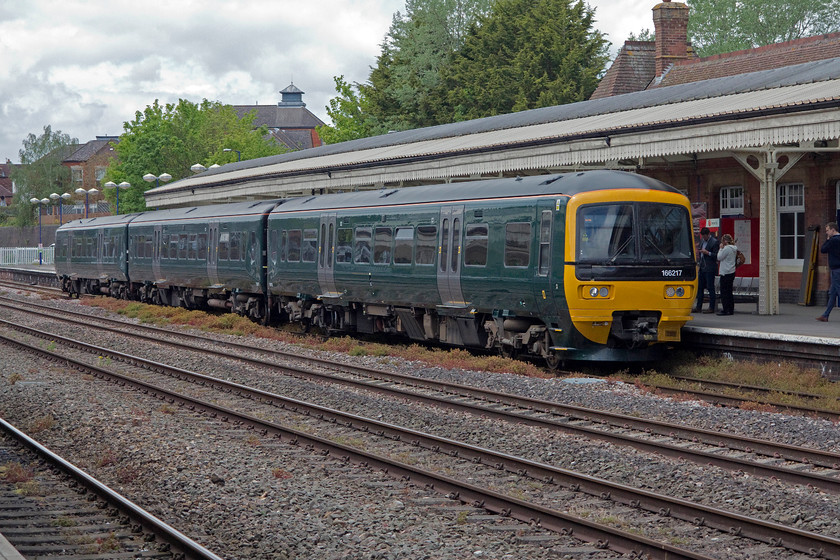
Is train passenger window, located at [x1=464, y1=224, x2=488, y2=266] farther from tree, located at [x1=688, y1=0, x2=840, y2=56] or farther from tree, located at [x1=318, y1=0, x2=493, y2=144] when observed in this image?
tree, located at [x1=688, y1=0, x2=840, y2=56]

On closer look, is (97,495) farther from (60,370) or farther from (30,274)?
(30,274)

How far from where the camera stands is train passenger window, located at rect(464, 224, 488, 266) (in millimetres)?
16906

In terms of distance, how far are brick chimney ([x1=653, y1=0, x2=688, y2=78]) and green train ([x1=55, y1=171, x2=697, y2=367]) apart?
71.1 ft

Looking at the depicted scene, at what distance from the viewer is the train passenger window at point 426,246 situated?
1827cm

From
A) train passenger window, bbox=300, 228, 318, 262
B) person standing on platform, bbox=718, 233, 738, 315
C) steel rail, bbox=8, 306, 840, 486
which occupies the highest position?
train passenger window, bbox=300, 228, 318, 262

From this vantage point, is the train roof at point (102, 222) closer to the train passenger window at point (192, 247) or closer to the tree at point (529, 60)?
the train passenger window at point (192, 247)

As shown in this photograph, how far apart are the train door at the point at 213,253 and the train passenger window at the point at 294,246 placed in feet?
14.7

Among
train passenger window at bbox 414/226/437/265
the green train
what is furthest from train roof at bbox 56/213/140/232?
train passenger window at bbox 414/226/437/265

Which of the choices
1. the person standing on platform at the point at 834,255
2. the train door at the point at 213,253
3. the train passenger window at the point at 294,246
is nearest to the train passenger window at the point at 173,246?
the train door at the point at 213,253

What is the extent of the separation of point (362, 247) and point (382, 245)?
32.1 inches

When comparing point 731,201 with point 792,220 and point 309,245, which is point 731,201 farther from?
point 309,245

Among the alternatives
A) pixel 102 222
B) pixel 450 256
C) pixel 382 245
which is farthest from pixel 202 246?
pixel 450 256

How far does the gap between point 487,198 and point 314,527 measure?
9.86 meters

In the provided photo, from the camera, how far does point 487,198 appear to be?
17.0 meters
